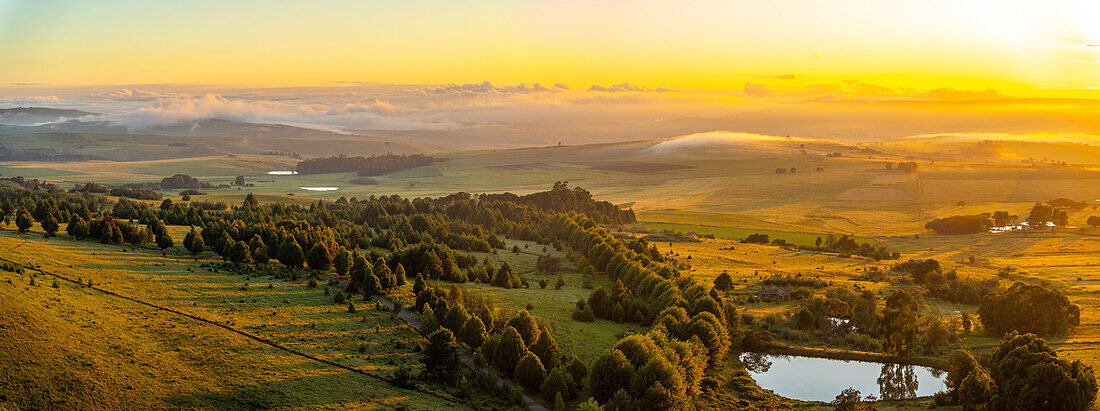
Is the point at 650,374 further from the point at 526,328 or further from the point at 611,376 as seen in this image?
the point at 526,328

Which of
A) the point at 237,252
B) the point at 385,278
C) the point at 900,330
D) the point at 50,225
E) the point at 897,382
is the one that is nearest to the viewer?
the point at 897,382

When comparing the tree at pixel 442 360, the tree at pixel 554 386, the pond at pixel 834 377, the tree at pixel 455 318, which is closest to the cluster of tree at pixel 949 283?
the pond at pixel 834 377

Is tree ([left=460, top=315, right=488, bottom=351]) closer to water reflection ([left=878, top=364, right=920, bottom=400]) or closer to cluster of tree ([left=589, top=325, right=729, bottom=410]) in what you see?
cluster of tree ([left=589, top=325, right=729, bottom=410])

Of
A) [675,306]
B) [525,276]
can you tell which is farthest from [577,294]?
[675,306]

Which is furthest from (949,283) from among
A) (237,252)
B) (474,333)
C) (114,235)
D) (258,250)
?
(114,235)

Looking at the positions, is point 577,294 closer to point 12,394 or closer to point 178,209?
point 12,394

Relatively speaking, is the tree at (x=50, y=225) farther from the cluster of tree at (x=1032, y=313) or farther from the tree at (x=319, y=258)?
the cluster of tree at (x=1032, y=313)
